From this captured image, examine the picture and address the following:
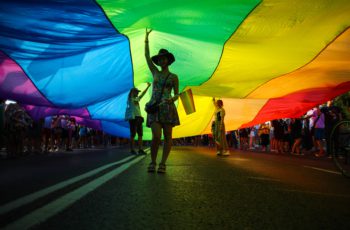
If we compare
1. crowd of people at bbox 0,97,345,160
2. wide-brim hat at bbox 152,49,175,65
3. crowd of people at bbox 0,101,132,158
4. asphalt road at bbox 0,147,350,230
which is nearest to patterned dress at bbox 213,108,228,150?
crowd of people at bbox 0,97,345,160

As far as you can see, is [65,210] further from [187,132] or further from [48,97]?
[187,132]

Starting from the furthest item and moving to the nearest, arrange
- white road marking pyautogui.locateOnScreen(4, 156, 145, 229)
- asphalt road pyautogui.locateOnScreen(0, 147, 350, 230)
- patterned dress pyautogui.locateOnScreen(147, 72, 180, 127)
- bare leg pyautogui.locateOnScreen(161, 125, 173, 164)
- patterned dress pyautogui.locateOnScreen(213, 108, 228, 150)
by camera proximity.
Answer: patterned dress pyautogui.locateOnScreen(213, 108, 228, 150) < bare leg pyautogui.locateOnScreen(161, 125, 173, 164) < patterned dress pyautogui.locateOnScreen(147, 72, 180, 127) < asphalt road pyautogui.locateOnScreen(0, 147, 350, 230) < white road marking pyautogui.locateOnScreen(4, 156, 145, 229)

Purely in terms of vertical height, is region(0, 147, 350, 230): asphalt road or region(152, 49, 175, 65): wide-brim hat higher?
region(152, 49, 175, 65): wide-brim hat

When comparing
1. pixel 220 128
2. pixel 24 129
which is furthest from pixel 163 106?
pixel 24 129

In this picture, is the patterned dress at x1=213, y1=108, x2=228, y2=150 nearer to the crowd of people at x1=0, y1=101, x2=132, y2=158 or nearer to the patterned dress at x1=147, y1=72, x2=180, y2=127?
the crowd of people at x1=0, y1=101, x2=132, y2=158

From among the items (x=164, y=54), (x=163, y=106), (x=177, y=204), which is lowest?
(x=177, y=204)

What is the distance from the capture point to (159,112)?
6.12 meters

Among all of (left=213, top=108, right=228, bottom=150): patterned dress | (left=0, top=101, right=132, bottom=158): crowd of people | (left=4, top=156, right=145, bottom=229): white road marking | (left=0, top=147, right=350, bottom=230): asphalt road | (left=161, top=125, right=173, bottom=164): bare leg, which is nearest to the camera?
(left=4, top=156, right=145, bottom=229): white road marking

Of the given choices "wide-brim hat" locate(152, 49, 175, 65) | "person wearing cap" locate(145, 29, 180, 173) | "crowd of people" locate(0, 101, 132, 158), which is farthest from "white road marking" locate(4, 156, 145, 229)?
"crowd of people" locate(0, 101, 132, 158)

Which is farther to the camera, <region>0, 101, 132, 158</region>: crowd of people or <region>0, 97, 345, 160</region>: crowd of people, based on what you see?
<region>0, 97, 345, 160</region>: crowd of people

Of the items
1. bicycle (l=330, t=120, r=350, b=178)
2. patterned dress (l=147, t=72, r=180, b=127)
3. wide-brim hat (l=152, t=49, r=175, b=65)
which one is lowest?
bicycle (l=330, t=120, r=350, b=178)

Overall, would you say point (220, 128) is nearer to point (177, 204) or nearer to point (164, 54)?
point (164, 54)

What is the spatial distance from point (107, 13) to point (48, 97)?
5615mm

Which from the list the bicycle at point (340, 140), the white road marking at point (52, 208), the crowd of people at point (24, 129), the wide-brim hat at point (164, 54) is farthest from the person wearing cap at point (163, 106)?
the crowd of people at point (24, 129)
